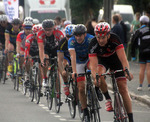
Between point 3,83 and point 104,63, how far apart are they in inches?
347

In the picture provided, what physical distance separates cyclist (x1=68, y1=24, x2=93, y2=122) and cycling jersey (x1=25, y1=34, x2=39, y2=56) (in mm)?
3556

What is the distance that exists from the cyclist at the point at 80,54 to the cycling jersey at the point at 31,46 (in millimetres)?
3556

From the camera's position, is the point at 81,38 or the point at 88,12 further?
the point at 88,12

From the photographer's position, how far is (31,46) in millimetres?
13945

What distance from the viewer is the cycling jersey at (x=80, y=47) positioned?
1000 centimetres

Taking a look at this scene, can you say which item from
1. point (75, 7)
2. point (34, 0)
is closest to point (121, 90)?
point (34, 0)

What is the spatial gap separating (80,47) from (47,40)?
2732 millimetres

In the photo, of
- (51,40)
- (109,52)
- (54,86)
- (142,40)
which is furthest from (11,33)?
(109,52)

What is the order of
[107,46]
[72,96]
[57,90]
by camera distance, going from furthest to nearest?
1. [57,90]
2. [72,96]
3. [107,46]

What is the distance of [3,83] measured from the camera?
1750cm

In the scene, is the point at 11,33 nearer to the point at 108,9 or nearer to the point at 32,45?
the point at 32,45

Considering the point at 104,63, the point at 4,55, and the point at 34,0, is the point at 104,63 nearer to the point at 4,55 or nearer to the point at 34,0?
the point at 4,55

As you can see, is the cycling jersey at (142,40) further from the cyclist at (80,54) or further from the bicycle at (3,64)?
the cyclist at (80,54)

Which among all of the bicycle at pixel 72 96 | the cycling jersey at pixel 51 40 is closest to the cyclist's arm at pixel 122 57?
the bicycle at pixel 72 96
